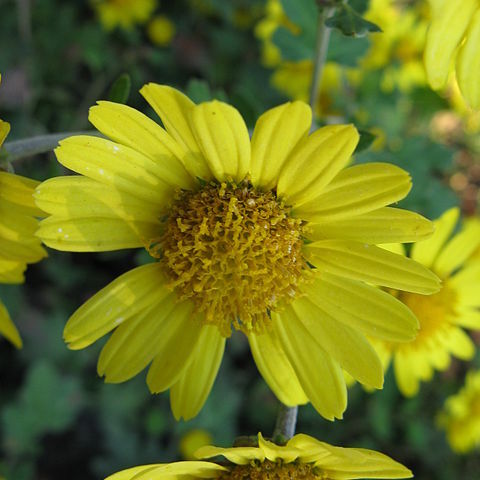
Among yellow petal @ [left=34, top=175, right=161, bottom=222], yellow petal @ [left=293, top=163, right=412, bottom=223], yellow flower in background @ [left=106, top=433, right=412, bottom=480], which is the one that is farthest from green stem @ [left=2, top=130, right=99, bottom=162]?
yellow flower in background @ [left=106, top=433, right=412, bottom=480]

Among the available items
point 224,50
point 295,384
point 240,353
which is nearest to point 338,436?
point 240,353

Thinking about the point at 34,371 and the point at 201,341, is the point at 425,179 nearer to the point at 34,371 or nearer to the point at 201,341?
the point at 201,341

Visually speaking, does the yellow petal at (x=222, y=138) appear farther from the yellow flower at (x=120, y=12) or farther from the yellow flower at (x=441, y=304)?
the yellow flower at (x=120, y=12)

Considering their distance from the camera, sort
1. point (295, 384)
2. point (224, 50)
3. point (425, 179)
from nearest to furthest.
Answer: point (295, 384) → point (425, 179) → point (224, 50)

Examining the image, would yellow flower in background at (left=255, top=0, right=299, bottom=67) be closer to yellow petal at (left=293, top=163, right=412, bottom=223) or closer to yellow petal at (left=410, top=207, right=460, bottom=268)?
yellow petal at (left=410, top=207, right=460, bottom=268)

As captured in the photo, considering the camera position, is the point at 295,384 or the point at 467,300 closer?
the point at 295,384

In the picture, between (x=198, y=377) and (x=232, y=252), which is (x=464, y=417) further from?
(x=232, y=252)

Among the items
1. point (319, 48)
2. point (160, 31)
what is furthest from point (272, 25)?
point (319, 48)
